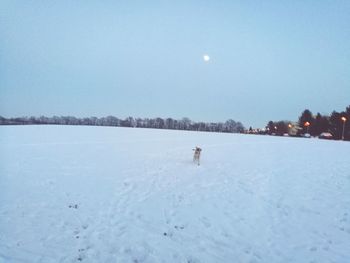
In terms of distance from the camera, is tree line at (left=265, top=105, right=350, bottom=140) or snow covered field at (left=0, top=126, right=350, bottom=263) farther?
tree line at (left=265, top=105, right=350, bottom=140)

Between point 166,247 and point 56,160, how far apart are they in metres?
16.0

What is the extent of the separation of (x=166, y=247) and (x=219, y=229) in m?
2.13

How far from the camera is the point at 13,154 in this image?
24.8 metres

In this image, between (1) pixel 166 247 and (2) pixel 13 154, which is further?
(2) pixel 13 154

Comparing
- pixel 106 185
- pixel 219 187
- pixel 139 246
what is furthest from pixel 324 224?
pixel 106 185

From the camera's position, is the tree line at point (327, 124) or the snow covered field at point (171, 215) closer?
the snow covered field at point (171, 215)

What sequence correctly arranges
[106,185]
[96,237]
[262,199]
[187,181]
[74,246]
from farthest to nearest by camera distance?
[187,181] → [106,185] → [262,199] → [96,237] → [74,246]

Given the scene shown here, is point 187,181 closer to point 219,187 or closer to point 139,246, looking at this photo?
point 219,187

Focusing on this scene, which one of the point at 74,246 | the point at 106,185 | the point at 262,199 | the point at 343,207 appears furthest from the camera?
the point at 106,185

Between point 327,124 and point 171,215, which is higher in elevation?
point 327,124

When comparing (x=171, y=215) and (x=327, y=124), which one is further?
(x=327, y=124)

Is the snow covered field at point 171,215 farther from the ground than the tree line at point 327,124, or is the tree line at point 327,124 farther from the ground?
the tree line at point 327,124

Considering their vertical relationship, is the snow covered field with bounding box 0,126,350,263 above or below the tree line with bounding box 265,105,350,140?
below

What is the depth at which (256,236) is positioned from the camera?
9398 millimetres
